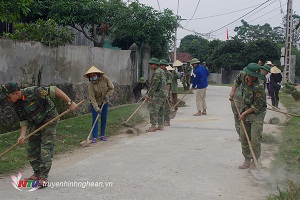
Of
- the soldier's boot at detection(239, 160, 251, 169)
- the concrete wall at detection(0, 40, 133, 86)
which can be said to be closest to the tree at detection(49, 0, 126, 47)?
the concrete wall at detection(0, 40, 133, 86)

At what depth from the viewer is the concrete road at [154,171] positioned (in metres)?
5.31

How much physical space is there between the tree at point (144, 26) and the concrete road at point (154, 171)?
900cm

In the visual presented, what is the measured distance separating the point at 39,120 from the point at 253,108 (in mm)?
3260

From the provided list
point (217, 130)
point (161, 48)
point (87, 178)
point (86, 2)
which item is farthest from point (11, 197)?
point (161, 48)

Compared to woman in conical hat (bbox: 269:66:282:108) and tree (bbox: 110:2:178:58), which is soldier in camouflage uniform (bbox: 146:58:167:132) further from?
tree (bbox: 110:2:178:58)

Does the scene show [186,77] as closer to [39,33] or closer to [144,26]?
[144,26]

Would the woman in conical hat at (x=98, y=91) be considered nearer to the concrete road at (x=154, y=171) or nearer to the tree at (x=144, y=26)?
the concrete road at (x=154, y=171)

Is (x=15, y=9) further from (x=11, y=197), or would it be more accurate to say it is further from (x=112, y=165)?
(x=11, y=197)

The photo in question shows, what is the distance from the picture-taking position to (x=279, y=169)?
6.52 m

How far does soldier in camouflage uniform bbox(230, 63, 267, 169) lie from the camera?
21.3 ft

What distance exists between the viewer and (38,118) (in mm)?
5750

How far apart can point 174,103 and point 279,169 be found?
25.9ft

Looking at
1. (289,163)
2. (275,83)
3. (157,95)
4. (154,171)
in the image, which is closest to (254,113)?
(289,163)

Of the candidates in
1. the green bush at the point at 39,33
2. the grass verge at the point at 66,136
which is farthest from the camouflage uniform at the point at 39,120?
the green bush at the point at 39,33
